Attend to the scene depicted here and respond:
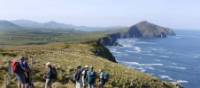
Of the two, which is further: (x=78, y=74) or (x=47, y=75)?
(x=78, y=74)

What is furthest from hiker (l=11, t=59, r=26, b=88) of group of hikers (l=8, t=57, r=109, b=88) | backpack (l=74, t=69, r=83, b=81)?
backpack (l=74, t=69, r=83, b=81)

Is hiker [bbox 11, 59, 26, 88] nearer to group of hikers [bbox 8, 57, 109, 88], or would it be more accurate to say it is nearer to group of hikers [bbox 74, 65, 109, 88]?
group of hikers [bbox 8, 57, 109, 88]

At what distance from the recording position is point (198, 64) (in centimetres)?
15212

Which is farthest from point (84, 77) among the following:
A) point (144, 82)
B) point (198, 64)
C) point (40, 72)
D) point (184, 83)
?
point (198, 64)

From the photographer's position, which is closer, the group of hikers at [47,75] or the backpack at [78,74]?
the group of hikers at [47,75]

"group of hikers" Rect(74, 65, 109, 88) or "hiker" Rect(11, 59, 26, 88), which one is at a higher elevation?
"hiker" Rect(11, 59, 26, 88)

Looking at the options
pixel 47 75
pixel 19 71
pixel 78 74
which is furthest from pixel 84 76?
pixel 19 71

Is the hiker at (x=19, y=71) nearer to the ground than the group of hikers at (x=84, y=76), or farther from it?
farther from it

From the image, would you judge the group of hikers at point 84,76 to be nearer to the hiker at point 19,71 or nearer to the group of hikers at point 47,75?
the group of hikers at point 47,75

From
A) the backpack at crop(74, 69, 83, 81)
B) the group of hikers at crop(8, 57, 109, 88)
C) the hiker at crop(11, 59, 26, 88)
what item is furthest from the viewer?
Result: the backpack at crop(74, 69, 83, 81)

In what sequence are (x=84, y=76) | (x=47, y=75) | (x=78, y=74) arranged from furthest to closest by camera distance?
(x=84, y=76)
(x=78, y=74)
(x=47, y=75)

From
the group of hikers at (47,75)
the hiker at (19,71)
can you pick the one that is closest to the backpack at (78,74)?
the group of hikers at (47,75)

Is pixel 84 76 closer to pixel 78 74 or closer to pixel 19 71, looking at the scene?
pixel 78 74

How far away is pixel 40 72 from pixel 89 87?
26.4 ft
